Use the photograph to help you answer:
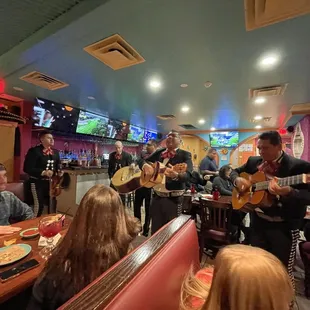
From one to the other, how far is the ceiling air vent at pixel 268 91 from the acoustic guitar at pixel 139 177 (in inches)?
91.3

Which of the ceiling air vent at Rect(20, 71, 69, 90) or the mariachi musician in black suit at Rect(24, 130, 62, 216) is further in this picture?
the mariachi musician in black suit at Rect(24, 130, 62, 216)

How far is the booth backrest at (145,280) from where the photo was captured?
57 centimetres

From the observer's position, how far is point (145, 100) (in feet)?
14.2

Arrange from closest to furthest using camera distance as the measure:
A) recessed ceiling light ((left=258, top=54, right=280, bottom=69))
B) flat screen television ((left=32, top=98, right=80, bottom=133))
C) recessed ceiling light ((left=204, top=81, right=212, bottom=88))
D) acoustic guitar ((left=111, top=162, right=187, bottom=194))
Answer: recessed ceiling light ((left=258, top=54, right=280, bottom=69)) < acoustic guitar ((left=111, top=162, right=187, bottom=194)) < recessed ceiling light ((left=204, top=81, right=212, bottom=88)) < flat screen television ((left=32, top=98, right=80, bottom=133))

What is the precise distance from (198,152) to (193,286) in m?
9.85

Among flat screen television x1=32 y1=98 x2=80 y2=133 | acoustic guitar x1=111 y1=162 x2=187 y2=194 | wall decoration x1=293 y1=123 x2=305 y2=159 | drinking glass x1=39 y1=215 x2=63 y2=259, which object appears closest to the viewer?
drinking glass x1=39 y1=215 x2=63 y2=259

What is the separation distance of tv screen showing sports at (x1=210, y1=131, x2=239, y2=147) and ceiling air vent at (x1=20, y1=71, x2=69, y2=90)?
6.93 metres

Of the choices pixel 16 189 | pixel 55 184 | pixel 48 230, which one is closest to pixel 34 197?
pixel 55 184

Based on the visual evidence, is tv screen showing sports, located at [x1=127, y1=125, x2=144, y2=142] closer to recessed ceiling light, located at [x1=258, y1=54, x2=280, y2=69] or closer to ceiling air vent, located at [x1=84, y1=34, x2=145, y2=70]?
ceiling air vent, located at [x1=84, y1=34, x2=145, y2=70]

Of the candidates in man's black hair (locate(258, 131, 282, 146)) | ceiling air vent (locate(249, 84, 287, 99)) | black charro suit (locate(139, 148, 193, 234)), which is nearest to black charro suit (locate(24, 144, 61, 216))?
black charro suit (locate(139, 148, 193, 234))

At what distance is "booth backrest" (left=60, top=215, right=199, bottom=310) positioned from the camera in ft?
1.86

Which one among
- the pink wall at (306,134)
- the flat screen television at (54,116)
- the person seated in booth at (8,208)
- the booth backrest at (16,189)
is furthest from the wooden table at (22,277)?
the pink wall at (306,134)

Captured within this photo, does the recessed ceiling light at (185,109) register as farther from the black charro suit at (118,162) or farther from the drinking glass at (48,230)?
the drinking glass at (48,230)

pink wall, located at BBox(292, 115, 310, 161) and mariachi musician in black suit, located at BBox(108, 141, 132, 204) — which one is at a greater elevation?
pink wall, located at BBox(292, 115, 310, 161)
